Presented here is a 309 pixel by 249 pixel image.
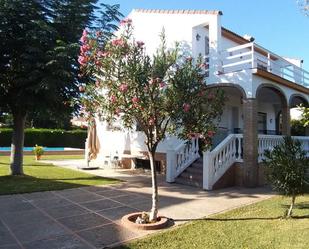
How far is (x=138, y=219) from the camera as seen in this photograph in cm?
809

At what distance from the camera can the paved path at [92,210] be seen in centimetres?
707

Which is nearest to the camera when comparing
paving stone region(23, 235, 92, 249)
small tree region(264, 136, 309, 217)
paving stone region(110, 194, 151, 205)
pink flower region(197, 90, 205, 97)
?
paving stone region(23, 235, 92, 249)

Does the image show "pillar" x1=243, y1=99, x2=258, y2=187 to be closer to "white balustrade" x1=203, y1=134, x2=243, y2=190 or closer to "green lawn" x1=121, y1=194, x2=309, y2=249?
"white balustrade" x1=203, y1=134, x2=243, y2=190

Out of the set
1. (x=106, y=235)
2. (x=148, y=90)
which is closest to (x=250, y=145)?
(x=148, y=90)

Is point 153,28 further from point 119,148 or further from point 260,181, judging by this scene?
point 260,181

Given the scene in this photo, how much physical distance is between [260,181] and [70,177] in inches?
330

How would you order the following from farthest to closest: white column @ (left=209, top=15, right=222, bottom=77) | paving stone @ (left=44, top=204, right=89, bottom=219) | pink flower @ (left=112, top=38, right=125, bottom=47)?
white column @ (left=209, top=15, right=222, bottom=77)
paving stone @ (left=44, top=204, right=89, bottom=219)
pink flower @ (left=112, top=38, right=125, bottom=47)

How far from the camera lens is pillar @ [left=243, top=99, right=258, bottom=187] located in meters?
13.4

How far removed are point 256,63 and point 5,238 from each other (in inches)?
448

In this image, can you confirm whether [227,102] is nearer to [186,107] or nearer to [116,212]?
[116,212]

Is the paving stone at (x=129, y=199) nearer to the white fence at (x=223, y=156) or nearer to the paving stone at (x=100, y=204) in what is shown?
the paving stone at (x=100, y=204)

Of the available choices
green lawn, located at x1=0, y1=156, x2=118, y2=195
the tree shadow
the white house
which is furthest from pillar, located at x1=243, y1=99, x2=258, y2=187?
green lawn, located at x1=0, y1=156, x2=118, y2=195

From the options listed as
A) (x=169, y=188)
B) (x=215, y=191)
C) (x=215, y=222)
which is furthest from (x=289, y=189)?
(x=169, y=188)

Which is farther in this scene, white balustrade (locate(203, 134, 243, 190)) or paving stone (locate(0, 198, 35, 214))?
white balustrade (locate(203, 134, 243, 190))
